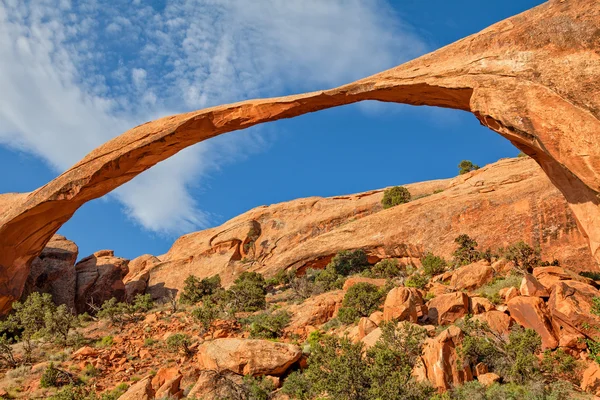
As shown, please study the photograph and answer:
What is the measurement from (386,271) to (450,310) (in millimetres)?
12245

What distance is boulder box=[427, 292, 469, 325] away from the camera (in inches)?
581

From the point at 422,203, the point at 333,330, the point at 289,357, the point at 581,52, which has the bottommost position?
the point at 289,357

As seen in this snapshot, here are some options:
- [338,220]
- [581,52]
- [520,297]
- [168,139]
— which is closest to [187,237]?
[338,220]

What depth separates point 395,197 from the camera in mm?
39156

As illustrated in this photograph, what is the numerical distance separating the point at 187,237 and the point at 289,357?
37.3m

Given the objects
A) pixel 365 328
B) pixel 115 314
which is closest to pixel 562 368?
pixel 365 328

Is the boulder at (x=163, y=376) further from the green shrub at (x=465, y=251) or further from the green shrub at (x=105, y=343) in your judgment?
the green shrub at (x=465, y=251)

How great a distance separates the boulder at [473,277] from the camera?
1797 centimetres

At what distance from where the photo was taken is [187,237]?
49.3m

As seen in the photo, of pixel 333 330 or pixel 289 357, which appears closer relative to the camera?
pixel 289 357

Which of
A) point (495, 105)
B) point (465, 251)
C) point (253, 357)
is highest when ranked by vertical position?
point (465, 251)

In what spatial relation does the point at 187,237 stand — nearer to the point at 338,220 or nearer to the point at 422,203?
the point at 338,220

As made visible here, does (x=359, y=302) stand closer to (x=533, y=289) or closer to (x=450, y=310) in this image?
(x=450, y=310)

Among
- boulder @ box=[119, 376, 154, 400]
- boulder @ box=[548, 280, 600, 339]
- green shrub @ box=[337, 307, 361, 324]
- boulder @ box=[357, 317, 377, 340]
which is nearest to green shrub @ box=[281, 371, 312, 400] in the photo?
boulder @ box=[357, 317, 377, 340]
